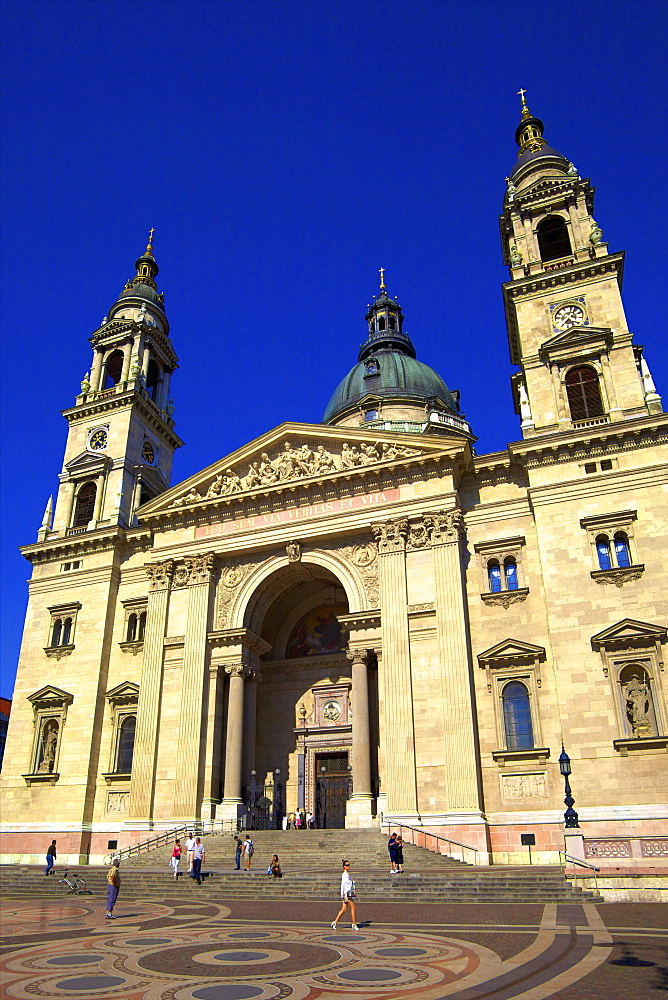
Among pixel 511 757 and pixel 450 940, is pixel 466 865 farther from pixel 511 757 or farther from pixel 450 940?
pixel 450 940

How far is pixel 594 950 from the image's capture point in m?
11.7

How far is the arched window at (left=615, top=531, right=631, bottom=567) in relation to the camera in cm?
2831

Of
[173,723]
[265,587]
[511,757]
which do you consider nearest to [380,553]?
[265,587]

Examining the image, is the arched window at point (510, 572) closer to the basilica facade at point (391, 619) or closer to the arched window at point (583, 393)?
the basilica facade at point (391, 619)

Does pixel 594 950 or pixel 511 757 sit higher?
pixel 511 757

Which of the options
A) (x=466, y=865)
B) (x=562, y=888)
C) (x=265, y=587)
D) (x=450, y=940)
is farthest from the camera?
(x=265, y=587)

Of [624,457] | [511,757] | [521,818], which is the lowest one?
[521,818]

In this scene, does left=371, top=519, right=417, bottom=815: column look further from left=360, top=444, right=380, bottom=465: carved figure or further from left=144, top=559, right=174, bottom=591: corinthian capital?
left=144, top=559, right=174, bottom=591: corinthian capital

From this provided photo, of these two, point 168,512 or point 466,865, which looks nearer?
point 466,865

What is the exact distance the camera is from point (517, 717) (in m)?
28.4

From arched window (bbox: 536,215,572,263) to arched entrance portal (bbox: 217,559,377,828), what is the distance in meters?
20.8

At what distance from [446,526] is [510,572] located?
328 cm

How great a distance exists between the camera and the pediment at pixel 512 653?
1125 inches

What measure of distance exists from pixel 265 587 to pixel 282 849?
12255 mm
